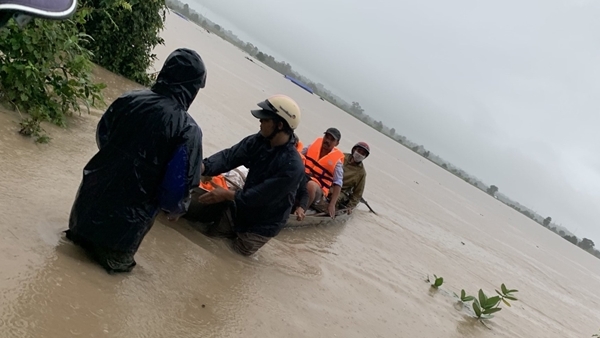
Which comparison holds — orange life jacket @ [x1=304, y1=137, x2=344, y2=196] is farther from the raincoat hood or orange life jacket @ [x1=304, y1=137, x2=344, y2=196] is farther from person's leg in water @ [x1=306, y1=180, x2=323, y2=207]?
the raincoat hood

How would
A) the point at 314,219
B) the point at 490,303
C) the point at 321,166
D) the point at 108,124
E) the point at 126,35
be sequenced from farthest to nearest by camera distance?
the point at 126,35
the point at 321,166
the point at 314,219
the point at 490,303
the point at 108,124

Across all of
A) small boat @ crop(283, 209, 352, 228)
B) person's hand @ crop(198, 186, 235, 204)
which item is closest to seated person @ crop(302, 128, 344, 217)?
small boat @ crop(283, 209, 352, 228)

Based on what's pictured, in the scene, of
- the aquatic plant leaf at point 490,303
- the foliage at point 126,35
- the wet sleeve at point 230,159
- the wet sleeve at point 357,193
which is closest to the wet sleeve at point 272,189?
the wet sleeve at point 230,159

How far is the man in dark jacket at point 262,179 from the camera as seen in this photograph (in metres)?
5.10

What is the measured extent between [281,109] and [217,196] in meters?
1.19

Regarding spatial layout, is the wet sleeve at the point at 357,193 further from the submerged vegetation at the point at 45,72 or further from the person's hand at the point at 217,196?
the submerged vegetation at the point at 45,72

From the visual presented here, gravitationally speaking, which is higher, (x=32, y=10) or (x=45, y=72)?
(x=32, y=10)

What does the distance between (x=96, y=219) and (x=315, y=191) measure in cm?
488

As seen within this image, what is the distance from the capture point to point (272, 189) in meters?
5.27

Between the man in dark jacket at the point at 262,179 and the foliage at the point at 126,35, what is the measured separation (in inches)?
216

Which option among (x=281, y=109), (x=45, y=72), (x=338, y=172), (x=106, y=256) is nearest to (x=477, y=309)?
(x=338, y=172)

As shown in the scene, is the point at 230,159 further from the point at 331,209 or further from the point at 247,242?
the point at 331,209

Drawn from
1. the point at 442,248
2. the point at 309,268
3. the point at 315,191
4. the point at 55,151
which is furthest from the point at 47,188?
the point at 442,248

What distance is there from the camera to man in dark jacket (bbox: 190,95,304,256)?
201 inches
